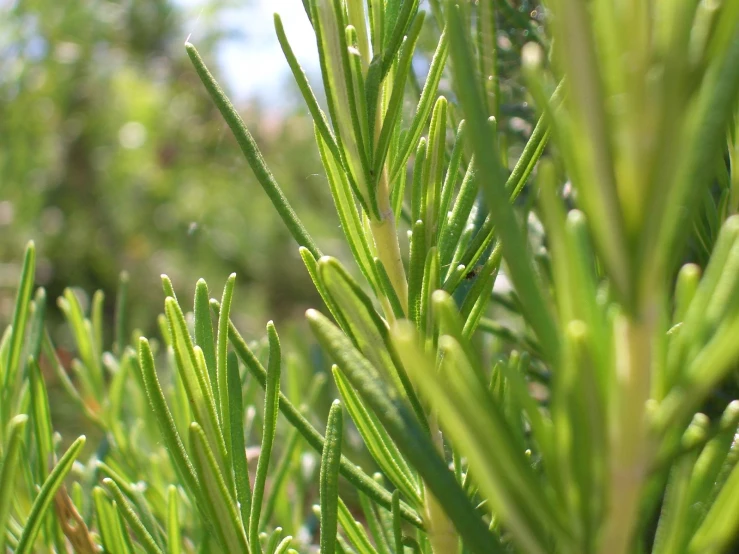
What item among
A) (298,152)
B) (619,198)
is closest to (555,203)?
(619,198)

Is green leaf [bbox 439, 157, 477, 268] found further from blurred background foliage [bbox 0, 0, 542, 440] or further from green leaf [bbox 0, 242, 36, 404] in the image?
blurred background foliage [bbox 0, 0, 542, 440]

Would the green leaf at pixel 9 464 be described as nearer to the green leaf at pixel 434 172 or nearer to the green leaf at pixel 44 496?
the green leaf at pixel 44 496

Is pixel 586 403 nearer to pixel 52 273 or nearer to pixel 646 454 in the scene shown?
pixel 646 454

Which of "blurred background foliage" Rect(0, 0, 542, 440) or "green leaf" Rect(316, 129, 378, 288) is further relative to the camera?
"blurred background foliage" Rect(0, 0, 542, 440)

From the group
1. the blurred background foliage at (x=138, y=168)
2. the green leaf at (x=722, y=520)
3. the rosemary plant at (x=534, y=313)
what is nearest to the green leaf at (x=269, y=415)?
the rosemary plant at (x=534, y=313)

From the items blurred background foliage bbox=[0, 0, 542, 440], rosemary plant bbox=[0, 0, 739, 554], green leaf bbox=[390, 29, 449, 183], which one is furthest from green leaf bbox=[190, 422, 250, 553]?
blurred background foliage bbox=[0, 0, 542, 440]

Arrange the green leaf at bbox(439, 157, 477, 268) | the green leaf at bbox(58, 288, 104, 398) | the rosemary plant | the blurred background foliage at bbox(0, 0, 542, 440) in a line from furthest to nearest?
the blurred background foliage at bbox(0, 0, 542, 440)
the green leaf at bbox(58, 288, 104, 398)
the green leaf at bbox(439, 157, 477, 268)
the rosemary plant
